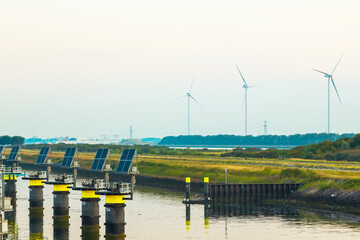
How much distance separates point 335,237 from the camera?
8006 centimetres

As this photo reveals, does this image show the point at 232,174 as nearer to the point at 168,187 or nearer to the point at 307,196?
the point at 168,187

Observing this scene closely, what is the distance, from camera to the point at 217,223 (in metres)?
92.5

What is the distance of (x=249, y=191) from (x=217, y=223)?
27464 mm

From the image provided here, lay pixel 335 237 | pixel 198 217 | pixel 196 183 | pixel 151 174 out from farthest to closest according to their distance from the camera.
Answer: pixel 151 174 → pixel 196 183 → pixel 198 217 → pixel 335 237

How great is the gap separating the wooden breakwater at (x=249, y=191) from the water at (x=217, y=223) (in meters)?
7.02

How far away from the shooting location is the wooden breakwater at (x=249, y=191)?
384 ft

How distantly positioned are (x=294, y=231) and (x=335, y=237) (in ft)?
21.0

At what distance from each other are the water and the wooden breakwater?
7.02 meters

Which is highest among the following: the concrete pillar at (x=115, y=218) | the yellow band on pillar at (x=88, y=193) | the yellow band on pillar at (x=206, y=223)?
the yellow band on pillar at (x=88, y=193)

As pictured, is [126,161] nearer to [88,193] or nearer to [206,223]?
[88,193]

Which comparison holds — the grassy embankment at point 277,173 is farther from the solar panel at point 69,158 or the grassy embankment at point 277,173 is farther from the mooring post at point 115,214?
the mooring post at point 115,214

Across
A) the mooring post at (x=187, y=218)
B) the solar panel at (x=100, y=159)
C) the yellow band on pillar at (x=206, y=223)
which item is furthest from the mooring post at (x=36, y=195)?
the yellow band on pillar at (x=206, y=223)

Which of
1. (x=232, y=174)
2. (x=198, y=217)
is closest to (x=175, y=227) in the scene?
(x=198, y=217)

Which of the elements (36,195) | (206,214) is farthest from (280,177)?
(36,195)
